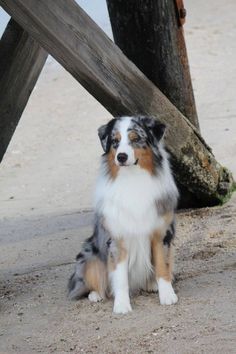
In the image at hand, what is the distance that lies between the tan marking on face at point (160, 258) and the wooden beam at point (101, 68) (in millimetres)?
1129

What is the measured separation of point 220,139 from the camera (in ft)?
35.8

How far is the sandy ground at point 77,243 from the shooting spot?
4.73 m

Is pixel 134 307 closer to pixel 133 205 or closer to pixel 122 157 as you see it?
pixel 133 205

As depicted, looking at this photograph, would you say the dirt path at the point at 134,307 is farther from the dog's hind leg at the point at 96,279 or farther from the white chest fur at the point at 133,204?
the white chest fur at the point at 133,204

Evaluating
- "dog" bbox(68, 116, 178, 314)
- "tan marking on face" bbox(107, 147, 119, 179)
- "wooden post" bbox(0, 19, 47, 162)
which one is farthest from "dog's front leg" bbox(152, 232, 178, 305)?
"wooden post" bbox(0, 19, 47, 162)

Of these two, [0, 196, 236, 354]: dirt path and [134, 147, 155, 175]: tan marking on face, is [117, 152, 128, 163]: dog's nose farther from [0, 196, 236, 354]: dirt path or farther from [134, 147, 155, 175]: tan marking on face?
[0, 196, 236, 354]: dirt path

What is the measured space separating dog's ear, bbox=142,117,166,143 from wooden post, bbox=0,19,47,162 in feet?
6.09

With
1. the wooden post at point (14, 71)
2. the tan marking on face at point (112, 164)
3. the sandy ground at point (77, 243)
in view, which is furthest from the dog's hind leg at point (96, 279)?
the wooden post at point (14, 71)

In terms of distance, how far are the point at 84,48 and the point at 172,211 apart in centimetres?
123

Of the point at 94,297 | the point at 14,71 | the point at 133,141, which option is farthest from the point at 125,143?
the point at 14,71

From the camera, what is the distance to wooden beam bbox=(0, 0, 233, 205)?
5371 millimetres

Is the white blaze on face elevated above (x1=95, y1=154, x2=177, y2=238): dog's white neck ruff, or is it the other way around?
the white blaze on face

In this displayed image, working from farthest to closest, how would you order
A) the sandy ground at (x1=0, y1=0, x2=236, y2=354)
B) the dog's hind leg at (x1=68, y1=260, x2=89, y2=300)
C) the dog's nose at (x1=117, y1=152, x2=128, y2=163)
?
the dog's hind leg at (x1=68, y1=260, x2=89, y2=300)
the dog's nose at (x1=117, y1=152, x2=128, y2=163)
the sandy ground at (x1=0, y1=0, x2=236, y2=354)

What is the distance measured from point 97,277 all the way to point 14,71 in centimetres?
209
